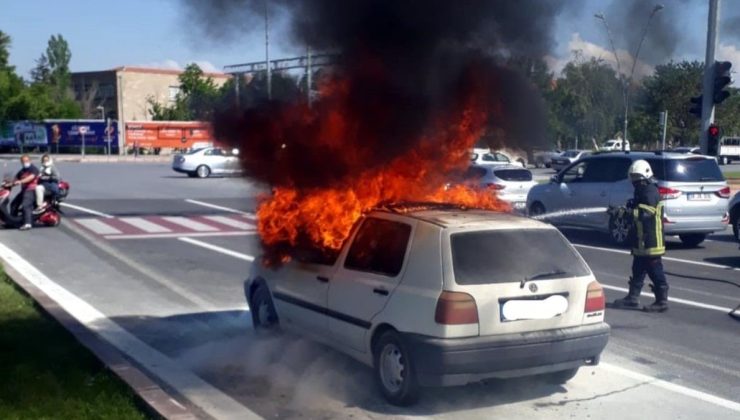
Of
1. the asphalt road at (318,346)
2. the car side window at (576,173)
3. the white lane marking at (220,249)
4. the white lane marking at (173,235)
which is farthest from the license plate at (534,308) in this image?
the car side window at (576,173)

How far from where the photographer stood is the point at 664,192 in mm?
14289

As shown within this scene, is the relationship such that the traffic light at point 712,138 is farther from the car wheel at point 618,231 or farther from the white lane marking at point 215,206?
the white lane marking at point 215,206

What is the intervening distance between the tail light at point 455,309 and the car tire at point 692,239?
35.6 feet

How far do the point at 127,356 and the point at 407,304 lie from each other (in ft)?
9.34

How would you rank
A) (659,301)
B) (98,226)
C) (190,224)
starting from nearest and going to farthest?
(659,301)
(98,226)
(190,224)

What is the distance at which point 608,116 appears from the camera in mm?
13344

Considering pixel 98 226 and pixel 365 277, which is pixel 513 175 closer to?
pixel 98 226

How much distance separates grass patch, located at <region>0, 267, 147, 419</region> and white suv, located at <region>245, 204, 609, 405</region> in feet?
5.58

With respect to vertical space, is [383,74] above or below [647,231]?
above

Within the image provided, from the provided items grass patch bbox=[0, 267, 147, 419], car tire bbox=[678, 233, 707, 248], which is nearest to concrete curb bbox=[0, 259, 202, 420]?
grass patch bbox=[0, 267, 147, 419]

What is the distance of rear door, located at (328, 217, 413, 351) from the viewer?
5.89 metres

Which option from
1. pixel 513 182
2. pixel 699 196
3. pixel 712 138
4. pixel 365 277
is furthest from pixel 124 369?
pixel 712 138

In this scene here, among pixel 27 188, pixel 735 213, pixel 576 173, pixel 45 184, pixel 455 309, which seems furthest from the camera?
pixel 45 184

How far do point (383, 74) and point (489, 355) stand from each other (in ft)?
10.1
